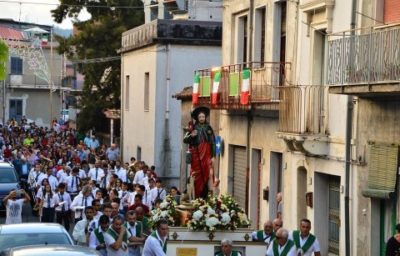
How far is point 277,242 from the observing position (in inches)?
667

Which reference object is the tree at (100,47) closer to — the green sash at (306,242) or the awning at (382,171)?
the awning at (382,171)

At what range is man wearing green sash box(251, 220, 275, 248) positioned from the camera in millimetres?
17438

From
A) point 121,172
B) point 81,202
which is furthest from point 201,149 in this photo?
point 121,172

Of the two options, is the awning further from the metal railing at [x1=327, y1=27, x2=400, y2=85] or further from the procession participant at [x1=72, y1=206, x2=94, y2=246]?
the procession participant at [x1=72, y1=206, x2=94, y2=246]

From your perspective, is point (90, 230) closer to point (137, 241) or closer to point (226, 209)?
point (137, 241)

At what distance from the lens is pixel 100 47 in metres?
53.3

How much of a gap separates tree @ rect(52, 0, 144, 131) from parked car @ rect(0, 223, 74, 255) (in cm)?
3486

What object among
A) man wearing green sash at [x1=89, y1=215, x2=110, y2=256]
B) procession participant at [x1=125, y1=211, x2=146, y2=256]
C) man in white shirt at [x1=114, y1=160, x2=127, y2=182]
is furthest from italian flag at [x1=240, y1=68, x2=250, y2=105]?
man wearing green sash at [x1=89, y1=215, x2=110, y2=256]

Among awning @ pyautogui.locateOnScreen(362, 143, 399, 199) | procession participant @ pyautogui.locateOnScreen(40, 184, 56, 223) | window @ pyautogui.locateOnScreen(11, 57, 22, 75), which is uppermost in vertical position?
window @ pyautogui.locateOnScreen(11, 57, 22, 75)

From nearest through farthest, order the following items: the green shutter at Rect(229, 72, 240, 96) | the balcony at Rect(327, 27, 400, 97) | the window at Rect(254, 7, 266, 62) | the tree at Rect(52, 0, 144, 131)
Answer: the balcony at Rect(327, 27, 400, 97)
the green shutter at Rect(229, 72, 240, 96)
the window at Rect(254, 7, 266, 62)
the tree at Rect(52, 0, 144, 131)

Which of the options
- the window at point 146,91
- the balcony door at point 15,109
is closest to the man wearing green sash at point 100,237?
the window at point 146,91

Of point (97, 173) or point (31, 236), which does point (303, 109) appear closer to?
point (31, 236)

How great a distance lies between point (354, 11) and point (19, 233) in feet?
25.9

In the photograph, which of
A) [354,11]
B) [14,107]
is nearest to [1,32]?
[14,107]
